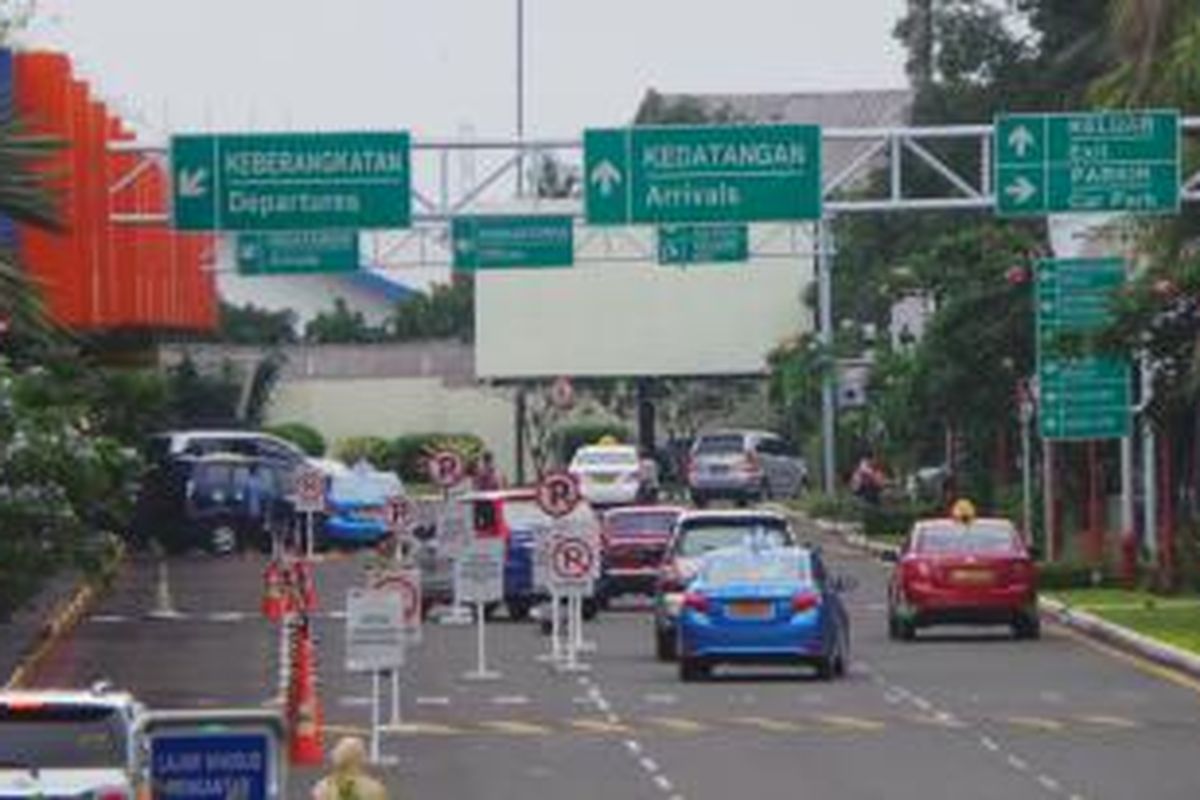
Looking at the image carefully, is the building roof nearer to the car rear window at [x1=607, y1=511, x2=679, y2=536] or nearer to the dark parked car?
the dark parked car

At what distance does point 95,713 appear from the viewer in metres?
21.5

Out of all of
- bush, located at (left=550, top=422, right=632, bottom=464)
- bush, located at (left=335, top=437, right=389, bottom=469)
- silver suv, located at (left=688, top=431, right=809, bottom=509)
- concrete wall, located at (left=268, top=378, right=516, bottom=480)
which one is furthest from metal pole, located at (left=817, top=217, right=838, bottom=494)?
concrete wall, located at (left=268, top=378, right=516, bottom=480)

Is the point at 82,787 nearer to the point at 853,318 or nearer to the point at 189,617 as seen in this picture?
the point at 189,617

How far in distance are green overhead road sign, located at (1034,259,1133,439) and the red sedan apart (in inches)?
253

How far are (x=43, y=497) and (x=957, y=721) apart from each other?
31.9ft

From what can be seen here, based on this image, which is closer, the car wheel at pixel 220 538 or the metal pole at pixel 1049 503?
the metal pole at pixel 1049 503

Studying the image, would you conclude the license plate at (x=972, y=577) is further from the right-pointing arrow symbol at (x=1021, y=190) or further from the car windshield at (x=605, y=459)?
the car windshield at (x=605, y=459)

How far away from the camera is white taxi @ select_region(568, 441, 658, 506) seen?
82.4 meters

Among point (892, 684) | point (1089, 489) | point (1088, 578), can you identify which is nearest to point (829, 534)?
point (1089, 489)

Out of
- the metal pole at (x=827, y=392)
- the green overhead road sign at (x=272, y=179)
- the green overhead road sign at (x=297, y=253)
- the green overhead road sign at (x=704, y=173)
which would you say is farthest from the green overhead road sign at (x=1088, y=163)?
the metal pole at (x=827, y=392)

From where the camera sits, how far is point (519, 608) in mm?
52875

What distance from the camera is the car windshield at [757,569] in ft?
129

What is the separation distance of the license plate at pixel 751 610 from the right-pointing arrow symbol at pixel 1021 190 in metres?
12.3

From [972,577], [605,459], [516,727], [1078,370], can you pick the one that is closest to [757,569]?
[516,727]
